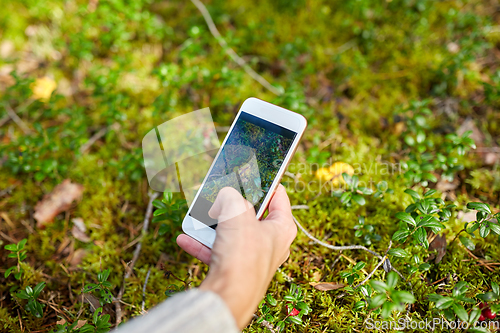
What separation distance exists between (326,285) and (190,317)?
143cm

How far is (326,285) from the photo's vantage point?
237cm

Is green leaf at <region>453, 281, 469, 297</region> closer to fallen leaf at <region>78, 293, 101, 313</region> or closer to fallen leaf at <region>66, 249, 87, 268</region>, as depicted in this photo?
fallen leaf at <region>78, 293, 101, 313</region>

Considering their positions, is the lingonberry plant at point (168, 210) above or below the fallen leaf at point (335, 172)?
above

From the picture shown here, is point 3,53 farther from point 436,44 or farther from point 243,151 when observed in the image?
point 436,44

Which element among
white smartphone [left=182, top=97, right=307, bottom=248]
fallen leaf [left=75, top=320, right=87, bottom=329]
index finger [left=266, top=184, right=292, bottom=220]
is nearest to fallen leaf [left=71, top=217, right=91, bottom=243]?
fallen leaf [left=75, top=320, right=87, bottom=329]

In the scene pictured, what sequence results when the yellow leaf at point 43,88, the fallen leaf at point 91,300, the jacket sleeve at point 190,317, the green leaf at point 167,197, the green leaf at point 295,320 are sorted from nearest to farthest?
the jacket sleeve at point 190,317 < the green leaf at point 295,320 < the fallen leaf at point 91,300 < the green leaf at point 167,197 < the yellow leaf at point 43,88

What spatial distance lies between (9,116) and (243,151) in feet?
11.4

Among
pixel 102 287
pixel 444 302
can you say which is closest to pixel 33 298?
pixel 102 287

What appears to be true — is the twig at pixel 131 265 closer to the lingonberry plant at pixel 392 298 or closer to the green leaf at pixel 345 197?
the green leaf at pixel 345 197

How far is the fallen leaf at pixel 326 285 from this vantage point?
234cm

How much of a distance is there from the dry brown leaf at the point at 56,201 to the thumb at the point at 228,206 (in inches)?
73.1

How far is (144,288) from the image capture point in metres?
2.41

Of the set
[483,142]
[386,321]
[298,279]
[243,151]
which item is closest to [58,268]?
[243,151]

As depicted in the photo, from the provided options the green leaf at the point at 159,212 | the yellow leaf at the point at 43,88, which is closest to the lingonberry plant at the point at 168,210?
the green leaf at the point at 159,212
